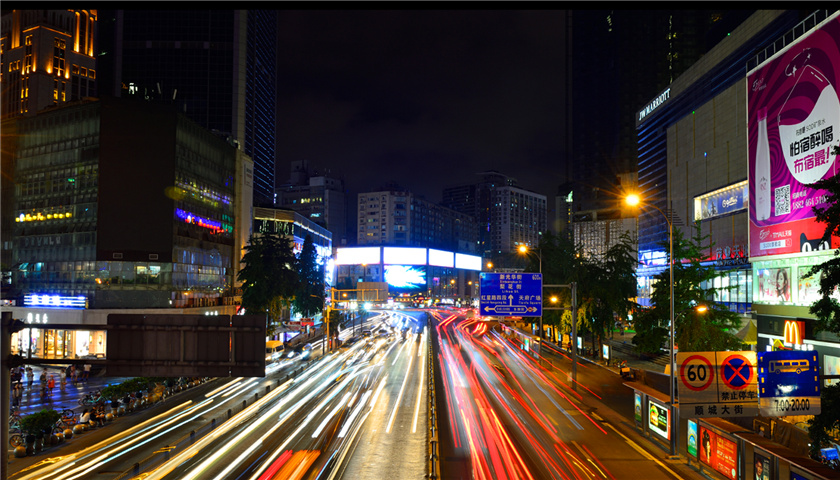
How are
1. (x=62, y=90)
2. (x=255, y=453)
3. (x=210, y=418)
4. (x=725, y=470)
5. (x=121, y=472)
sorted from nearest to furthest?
(x=725, y=470), (x=121, y=472), (x=255, y=453), (x=210, y=418), (x=62, y=90)

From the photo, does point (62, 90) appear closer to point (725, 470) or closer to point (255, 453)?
point (255, 453)

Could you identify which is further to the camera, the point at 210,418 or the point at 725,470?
the point at 210,418

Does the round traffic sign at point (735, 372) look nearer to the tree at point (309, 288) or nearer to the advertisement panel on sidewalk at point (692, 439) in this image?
the advertisement panel on sidewalk at point (692, 439)

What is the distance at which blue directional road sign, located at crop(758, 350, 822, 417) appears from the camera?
57.1ft

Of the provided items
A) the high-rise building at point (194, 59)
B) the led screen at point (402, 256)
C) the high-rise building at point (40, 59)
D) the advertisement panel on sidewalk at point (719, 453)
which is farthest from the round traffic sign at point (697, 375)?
the high-rise building at point (40, 59)

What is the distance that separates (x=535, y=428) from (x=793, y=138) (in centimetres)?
2665

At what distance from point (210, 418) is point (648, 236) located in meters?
106

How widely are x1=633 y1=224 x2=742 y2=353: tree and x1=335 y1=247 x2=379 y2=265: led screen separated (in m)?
66.6

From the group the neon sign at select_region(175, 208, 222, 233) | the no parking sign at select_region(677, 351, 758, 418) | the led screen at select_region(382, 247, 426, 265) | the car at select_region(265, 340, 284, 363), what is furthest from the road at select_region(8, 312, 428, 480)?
the led screen at select_region(382, 247, 426, 265)

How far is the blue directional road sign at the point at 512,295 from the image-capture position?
39719mm

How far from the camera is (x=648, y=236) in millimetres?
116750

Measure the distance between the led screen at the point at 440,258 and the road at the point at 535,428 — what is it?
172 feet

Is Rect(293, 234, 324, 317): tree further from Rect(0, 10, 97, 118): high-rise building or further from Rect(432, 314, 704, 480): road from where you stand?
Rect(0, 10, 97, 118): high-rise building

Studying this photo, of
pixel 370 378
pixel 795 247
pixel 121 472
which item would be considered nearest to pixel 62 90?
pixel 370 378
